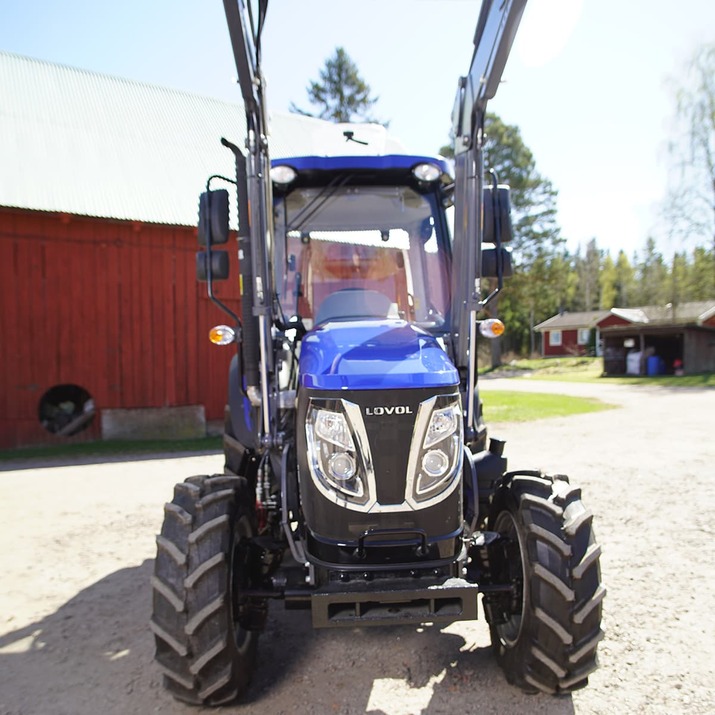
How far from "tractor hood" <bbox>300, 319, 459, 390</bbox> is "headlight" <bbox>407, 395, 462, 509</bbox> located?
0.12 metres

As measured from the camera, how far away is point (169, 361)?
1142 centimetres

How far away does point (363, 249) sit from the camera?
3.90 metres

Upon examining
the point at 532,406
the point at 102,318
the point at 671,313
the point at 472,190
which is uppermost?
the point at 671,313

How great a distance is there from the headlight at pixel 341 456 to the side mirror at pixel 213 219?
118cm

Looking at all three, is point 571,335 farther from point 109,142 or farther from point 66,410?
point 66,410

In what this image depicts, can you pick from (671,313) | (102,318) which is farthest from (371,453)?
(671,313)

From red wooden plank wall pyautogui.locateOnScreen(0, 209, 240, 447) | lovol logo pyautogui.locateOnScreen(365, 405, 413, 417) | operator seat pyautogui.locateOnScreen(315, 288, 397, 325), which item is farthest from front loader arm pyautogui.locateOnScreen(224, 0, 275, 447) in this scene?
red wooden plank wall pyautogui.locateOnScreen(0, 209, 240, 447)

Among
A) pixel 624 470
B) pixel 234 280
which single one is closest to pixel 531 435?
pixel 624 470

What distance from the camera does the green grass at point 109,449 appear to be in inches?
382

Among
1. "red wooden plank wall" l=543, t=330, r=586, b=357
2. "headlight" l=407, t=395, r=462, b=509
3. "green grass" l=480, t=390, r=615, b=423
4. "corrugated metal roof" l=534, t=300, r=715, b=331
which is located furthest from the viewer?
"red wooden plank wall" l=543, t=330, r=586, b=357

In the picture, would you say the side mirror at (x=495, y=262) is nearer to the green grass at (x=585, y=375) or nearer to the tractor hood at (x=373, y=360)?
the tractor hood at (x=373, y=360)

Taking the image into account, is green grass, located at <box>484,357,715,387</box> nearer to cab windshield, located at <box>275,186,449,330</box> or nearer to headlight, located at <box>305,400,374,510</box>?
cab windshield, located at <box>275,186,449,330</box>

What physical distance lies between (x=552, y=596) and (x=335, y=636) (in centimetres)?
141

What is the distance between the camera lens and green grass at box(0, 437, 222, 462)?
9711mm
